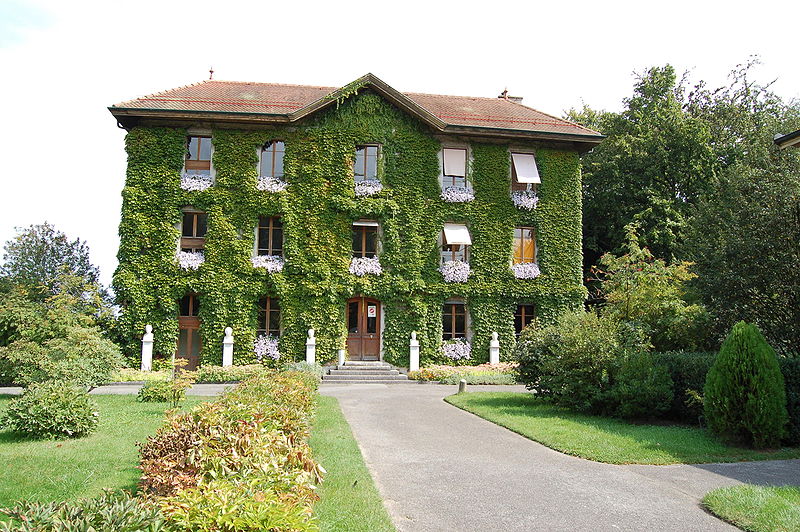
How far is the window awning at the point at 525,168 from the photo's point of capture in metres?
26.7

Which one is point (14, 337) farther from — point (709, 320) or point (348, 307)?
point (709, 320)

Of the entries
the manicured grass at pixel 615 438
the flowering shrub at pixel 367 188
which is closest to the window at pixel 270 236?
the flowering shrub at pixel 367 188

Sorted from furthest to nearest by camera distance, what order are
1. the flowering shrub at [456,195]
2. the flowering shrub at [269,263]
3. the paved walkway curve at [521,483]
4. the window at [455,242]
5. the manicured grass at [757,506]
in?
the flowering shrub at [456,195]
the window at [455,242]
the flowering shrub at [269,263]
the paved walkway curve at [521,483]
the manicured grass at [757,506]

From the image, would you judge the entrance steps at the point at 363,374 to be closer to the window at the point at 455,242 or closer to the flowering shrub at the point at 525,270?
the window at the point at 455,242

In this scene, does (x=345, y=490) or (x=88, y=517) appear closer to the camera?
(x=88, y=517)

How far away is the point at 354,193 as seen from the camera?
84.3ft

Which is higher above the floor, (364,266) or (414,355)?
(364,266)

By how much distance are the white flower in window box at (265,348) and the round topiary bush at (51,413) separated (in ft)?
46.8

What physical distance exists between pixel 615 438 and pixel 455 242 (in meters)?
16.1

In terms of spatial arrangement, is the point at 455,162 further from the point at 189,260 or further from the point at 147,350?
the point at 147,350

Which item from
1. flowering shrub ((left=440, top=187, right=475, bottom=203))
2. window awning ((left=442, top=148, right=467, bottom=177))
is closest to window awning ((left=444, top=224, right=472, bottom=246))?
flowering shrub ((left=440, top=187, right=475, bottom=203))

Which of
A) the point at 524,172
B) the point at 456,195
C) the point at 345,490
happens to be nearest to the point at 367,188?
the point at 456,195

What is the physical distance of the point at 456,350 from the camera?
25.7 m

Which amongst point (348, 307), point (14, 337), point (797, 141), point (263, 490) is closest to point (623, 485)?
point (263, 490)
